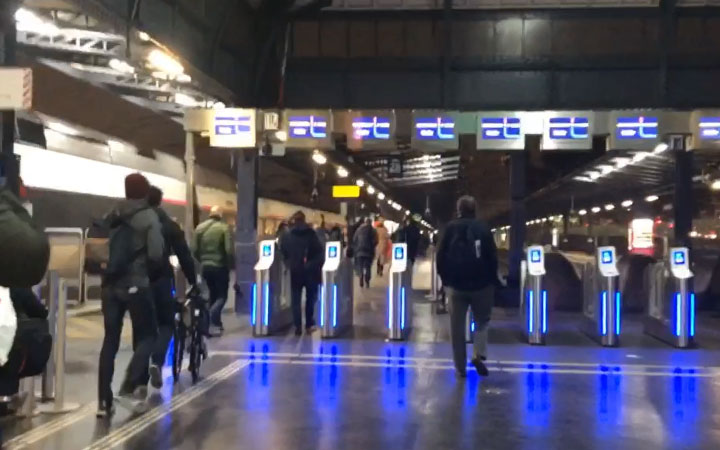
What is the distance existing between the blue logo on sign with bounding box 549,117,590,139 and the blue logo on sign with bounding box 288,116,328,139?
3.91 meters

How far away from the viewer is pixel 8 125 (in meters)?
7.64

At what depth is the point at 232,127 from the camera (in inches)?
567

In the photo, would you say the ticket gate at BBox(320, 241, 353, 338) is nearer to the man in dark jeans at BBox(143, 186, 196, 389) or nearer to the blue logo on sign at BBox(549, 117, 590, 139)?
the man in dark jeans at BBox(143, 186, 196, 389)

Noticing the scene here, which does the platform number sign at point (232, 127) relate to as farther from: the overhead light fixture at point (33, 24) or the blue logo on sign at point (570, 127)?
the blue logo on sign at point (570, 127)

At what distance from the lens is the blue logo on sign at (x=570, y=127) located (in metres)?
14.5

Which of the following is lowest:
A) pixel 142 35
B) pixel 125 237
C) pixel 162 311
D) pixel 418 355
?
pixel 418 355

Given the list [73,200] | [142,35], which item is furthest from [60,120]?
[142,35]

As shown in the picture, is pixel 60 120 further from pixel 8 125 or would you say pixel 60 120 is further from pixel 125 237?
pixel 125 237

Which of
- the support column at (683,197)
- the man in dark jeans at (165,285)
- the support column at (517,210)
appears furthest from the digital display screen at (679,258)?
the man in dark jeans at (165,285)

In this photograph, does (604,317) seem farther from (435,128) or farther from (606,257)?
(435,128)

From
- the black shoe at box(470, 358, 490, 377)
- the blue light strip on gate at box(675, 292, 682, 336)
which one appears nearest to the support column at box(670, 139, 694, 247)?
the blue light strip on gate at box(675, 292, 682, 336)

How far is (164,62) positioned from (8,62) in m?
3.84

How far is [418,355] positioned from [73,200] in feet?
40.7

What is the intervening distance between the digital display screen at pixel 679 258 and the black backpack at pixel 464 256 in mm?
3944
